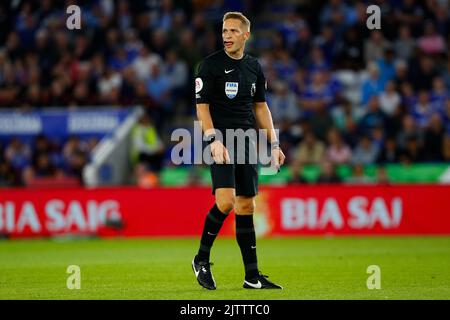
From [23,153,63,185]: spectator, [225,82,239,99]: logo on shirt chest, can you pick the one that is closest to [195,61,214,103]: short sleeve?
[225,82,239,99]: logo on shirt chest

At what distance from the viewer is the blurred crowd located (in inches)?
787

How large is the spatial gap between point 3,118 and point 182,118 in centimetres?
400

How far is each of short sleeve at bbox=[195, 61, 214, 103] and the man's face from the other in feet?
0.93

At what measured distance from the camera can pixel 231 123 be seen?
373 inches

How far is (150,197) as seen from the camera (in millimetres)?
19094

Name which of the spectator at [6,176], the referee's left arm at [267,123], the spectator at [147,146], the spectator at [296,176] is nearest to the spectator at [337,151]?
the spectator at [296,176]

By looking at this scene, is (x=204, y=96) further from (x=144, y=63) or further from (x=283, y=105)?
(x=144, y=63)

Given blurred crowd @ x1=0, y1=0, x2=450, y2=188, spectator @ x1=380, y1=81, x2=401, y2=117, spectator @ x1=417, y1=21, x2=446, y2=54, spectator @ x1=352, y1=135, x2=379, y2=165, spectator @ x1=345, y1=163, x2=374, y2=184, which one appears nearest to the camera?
spectator @ x1=345, y1=163, x2=374, y2=184

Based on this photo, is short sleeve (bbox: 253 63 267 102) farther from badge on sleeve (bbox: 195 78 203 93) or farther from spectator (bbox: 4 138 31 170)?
spectator (bbox: 4 138 31 170)

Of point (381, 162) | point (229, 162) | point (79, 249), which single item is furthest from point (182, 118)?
point (229, 162)

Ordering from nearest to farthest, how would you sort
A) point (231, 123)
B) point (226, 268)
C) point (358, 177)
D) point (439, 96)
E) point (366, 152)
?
point (231, 123) < point (226, 268) < point (358, 177) < point (366, 152) < point (439, 96)

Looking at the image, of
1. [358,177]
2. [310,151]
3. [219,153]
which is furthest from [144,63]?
[219,153]

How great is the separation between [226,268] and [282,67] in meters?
10.6

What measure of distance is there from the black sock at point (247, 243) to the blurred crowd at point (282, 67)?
9.68 meters
